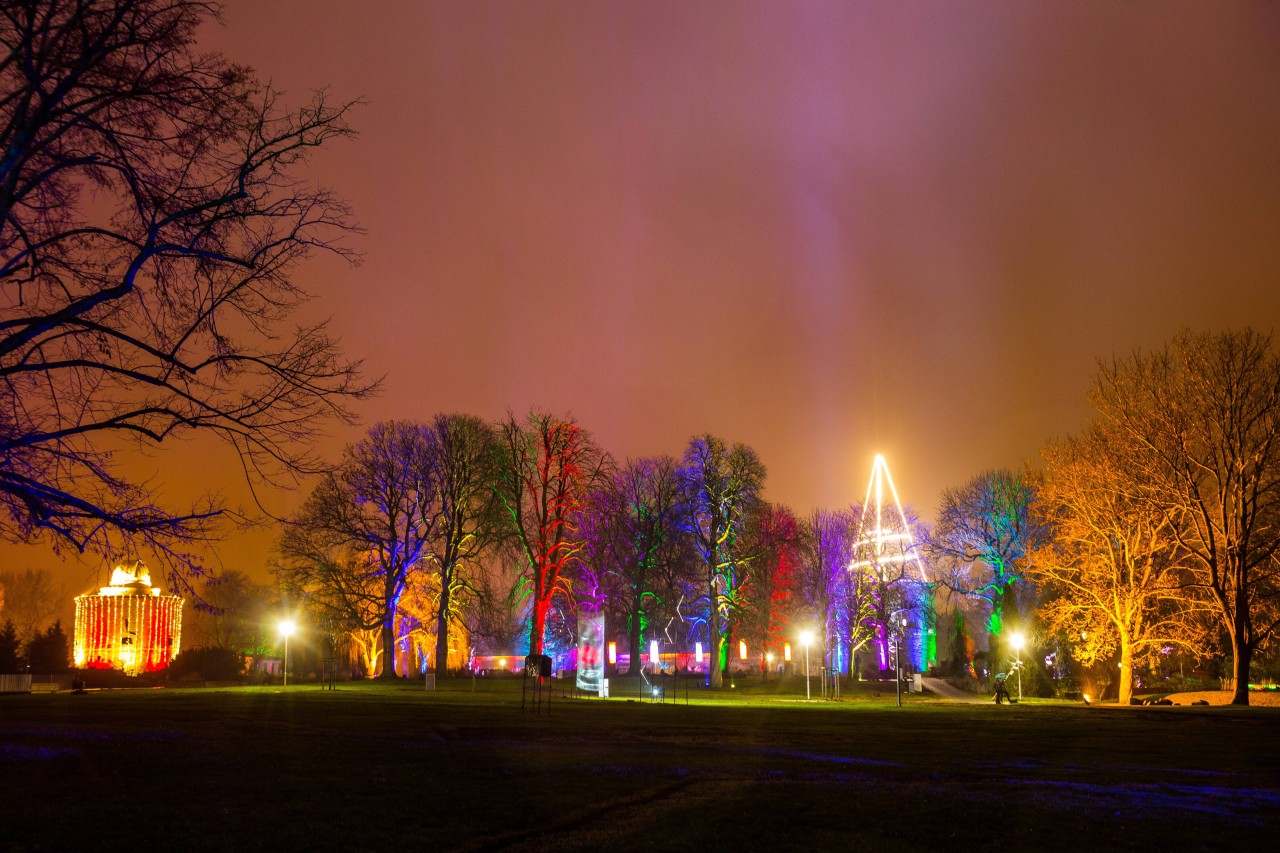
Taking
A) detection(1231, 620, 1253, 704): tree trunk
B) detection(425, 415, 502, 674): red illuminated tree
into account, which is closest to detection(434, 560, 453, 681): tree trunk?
detection(425, 415, 502, 674): red illuminated tree

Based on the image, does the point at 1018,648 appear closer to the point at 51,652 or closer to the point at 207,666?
the point at 207,666

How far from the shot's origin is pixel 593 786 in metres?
14.2

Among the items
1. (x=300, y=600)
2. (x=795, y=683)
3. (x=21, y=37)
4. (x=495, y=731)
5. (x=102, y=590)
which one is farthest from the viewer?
(x=795, y=683)

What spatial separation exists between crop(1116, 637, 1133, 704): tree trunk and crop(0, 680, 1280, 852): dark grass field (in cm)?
1886

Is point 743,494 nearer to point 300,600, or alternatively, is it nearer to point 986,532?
point 986,532

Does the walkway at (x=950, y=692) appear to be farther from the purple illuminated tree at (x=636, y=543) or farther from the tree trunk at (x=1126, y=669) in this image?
the purple illuminated tree at (x=636, y=543)

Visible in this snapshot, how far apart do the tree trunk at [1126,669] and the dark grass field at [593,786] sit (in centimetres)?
1886

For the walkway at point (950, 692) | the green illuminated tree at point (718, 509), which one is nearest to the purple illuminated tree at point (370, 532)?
the green illuminated tree at point (718, 509)

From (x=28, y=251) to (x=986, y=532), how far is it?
66321 millimetres

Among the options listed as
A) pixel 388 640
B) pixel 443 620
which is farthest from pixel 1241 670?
pixel 388 640

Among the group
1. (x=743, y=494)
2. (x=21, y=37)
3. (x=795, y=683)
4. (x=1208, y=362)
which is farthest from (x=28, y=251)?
(x=795, y=683)

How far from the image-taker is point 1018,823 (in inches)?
465

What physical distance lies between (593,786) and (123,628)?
54431mm

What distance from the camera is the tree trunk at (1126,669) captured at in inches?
1770
